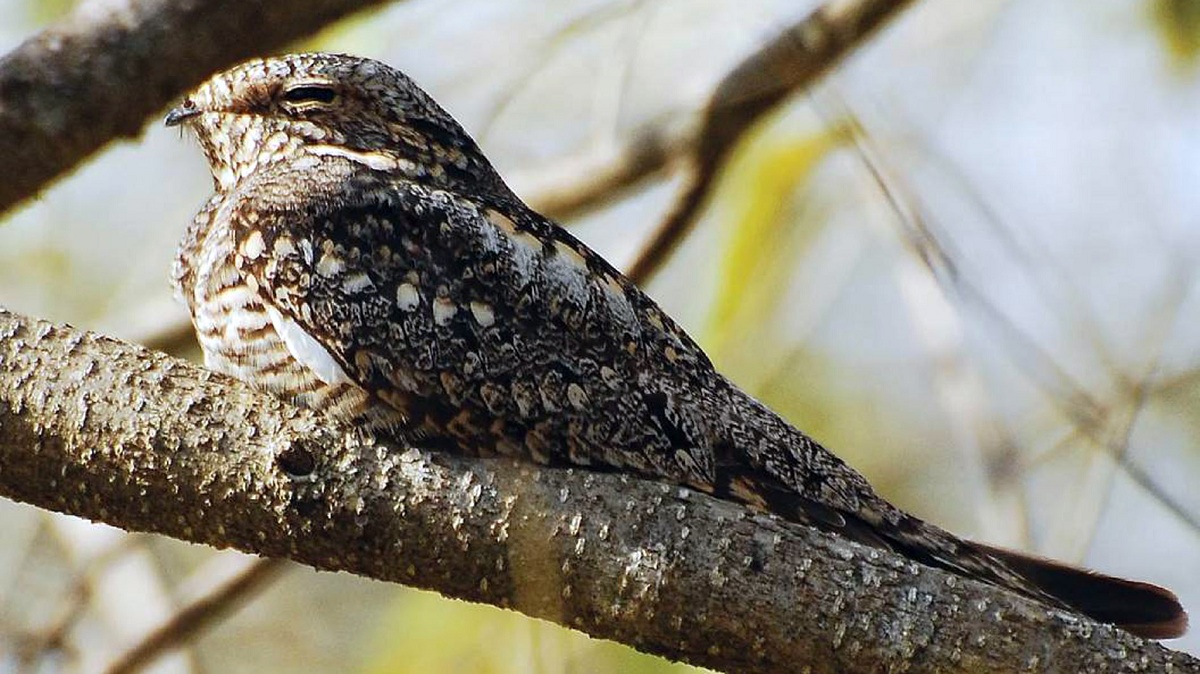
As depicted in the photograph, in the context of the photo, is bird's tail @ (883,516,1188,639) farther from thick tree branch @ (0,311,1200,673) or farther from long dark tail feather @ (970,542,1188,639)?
thick tree branch @ (0,311,1200,673)

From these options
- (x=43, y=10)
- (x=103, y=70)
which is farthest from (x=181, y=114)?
(x=43, y=10)

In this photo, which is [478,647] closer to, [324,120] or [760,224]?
[324,120]

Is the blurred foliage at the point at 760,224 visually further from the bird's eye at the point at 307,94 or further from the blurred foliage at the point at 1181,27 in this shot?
the bird's eye at the point at 307,94

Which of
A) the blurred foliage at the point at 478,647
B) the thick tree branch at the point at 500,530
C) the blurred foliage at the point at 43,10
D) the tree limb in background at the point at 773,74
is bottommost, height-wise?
the thick tree branch at the point at 500,530

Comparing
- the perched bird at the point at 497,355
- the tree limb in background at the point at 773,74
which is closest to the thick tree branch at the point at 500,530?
the perched bird at the point at 497,355

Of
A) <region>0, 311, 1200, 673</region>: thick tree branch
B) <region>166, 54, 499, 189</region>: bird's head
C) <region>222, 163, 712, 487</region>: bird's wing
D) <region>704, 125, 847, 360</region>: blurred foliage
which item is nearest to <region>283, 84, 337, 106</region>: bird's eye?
<region>166, 54, 499, 189</region>: bird's head

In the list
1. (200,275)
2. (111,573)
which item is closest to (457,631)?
(111,573)
